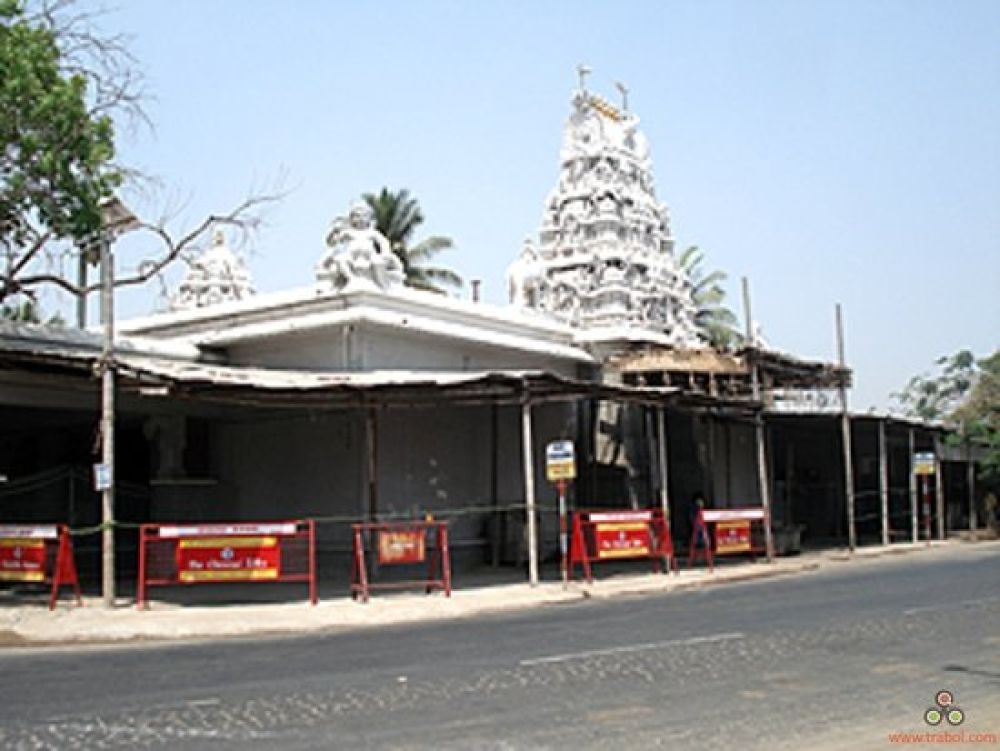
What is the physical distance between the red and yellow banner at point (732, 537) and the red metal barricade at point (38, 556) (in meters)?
11.9

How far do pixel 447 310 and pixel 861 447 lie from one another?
19.4 meters

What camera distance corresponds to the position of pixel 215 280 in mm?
35594

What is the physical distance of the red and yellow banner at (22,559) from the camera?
657 inches

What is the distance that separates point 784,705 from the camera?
8125 millimetres

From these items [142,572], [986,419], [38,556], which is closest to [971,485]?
[986,419]

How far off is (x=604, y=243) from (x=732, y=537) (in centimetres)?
1177

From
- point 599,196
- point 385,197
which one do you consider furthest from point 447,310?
point 385,197

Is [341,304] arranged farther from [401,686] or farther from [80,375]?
[401,686]

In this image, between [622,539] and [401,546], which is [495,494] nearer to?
[622,539]

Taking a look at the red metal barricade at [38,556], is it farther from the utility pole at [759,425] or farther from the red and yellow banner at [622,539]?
the utility pole at [759,425]

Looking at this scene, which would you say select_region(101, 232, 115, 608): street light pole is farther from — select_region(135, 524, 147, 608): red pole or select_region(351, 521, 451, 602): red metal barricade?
select_region(351, 521, 451, 602): red metal barricade

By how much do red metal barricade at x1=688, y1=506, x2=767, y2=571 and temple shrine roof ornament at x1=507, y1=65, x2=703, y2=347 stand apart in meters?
7.87

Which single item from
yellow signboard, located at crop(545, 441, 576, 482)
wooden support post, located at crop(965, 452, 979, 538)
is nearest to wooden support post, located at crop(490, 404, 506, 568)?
yellow signboard, located at crop(545, 441, 576, 482)

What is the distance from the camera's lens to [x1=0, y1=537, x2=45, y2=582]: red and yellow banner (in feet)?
54.7
